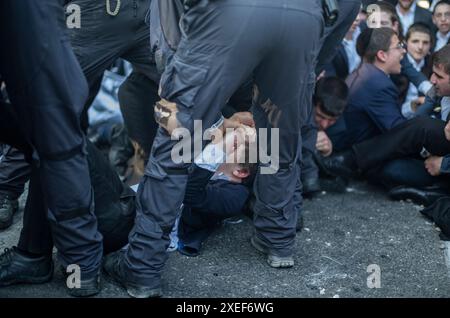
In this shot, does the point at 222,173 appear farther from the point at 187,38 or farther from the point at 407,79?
the point at 407,79

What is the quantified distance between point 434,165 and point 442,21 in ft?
6.06

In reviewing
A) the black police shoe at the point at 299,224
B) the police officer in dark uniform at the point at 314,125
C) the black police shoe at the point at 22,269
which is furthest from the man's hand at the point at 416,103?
the black police shoe at the point at 22,269

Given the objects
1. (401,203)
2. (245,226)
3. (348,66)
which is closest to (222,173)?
(245,226)

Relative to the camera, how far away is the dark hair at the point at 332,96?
453 cm

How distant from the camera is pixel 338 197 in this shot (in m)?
4.41

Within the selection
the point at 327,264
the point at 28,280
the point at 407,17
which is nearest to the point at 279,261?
the point at 327,264

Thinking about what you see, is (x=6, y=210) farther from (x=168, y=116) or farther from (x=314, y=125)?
(x=314, y=125)

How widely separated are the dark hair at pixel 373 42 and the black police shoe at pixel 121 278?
2.49 meters

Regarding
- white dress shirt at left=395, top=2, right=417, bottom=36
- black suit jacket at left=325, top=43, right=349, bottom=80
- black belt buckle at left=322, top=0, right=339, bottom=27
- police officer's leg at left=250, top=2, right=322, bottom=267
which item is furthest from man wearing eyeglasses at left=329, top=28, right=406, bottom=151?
black belt buckle at left=322, top=0, right=339, bottom=27

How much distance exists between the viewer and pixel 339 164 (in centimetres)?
455

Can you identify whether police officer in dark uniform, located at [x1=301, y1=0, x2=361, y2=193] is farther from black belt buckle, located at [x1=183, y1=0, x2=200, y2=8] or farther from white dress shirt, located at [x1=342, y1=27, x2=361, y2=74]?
black belt buckle, located at [x1=183, y1=0, x2=200, y2=8]

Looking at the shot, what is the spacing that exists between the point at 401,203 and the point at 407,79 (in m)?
1.32

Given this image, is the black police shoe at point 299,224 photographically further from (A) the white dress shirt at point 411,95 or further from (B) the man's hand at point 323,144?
(A) the white dress shirt at point 411,95

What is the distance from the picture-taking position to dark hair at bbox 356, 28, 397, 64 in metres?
4.80
